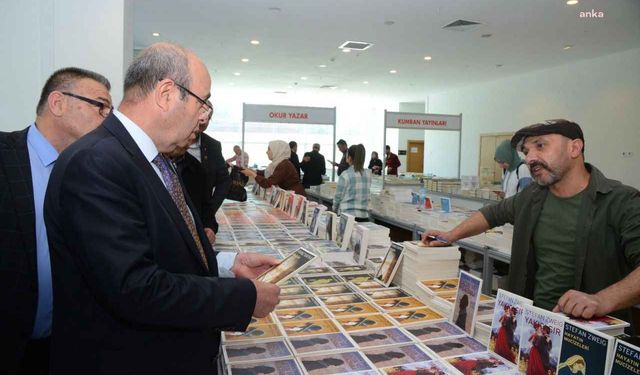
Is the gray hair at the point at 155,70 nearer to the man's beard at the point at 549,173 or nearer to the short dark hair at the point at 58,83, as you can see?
the short dark hair at the point at 58,83

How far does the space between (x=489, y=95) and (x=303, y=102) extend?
8170 millimetres

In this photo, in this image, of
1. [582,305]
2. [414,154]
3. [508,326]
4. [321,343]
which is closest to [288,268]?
[321,343]

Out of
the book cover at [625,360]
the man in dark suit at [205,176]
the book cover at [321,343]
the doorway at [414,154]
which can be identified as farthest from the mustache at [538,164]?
the doorway at [414,154]

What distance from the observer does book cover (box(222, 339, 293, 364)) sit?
4.05 ft

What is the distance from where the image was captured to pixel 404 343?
52.7 inches

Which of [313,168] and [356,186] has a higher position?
[313,168]

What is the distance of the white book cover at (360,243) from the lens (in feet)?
7.38

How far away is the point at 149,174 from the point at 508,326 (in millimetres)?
1054

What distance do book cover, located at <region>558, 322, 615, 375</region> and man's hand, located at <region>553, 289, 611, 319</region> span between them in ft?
0.92

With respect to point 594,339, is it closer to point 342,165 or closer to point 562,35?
point 562,35

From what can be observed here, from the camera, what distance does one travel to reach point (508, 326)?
1248 millimetres

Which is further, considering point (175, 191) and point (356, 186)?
point (356, 186)

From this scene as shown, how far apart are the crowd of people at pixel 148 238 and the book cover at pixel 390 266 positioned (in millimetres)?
146

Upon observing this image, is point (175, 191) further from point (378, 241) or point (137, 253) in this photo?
point (378, 241)
